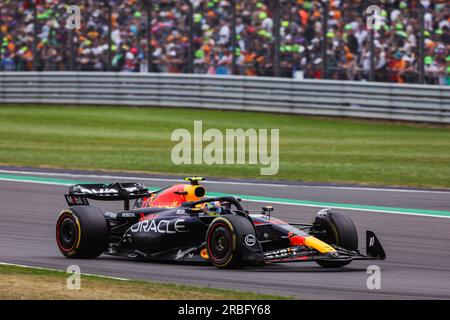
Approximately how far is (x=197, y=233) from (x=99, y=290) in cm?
224

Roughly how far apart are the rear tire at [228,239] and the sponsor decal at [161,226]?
0.54 meters

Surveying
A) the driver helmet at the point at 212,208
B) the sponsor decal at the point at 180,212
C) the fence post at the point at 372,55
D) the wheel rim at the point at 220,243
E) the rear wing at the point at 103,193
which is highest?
the fence post at the point at 372,55

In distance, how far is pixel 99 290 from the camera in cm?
855

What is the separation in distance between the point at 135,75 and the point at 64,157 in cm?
922

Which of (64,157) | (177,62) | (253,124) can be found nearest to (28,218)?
(64,157)

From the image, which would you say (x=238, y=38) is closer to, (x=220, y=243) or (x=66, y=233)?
(x=66, y=233)

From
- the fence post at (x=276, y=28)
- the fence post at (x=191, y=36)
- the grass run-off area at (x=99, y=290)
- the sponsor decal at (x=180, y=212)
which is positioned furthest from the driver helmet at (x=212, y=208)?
the fence post at (x=191, y=36)

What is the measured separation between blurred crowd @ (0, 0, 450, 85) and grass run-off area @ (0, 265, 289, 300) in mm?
16479

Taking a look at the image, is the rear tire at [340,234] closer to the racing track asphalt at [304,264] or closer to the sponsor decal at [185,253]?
the racing track asphalt at [304,264]

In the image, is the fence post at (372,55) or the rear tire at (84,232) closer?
the rear tire at (84,232)

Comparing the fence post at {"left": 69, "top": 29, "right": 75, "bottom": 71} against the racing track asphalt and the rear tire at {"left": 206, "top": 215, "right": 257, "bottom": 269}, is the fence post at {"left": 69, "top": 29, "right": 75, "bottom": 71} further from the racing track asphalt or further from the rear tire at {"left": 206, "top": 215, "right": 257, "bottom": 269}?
the rear tire at {"left": 206, "top": 215, "right": 257, "bottom": 269}

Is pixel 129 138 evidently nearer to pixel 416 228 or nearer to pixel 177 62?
pixel 177 62

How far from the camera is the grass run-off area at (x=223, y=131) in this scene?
→ 1984cm

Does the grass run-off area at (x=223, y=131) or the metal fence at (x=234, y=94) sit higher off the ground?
the metal fence at (x=234, y=94)
